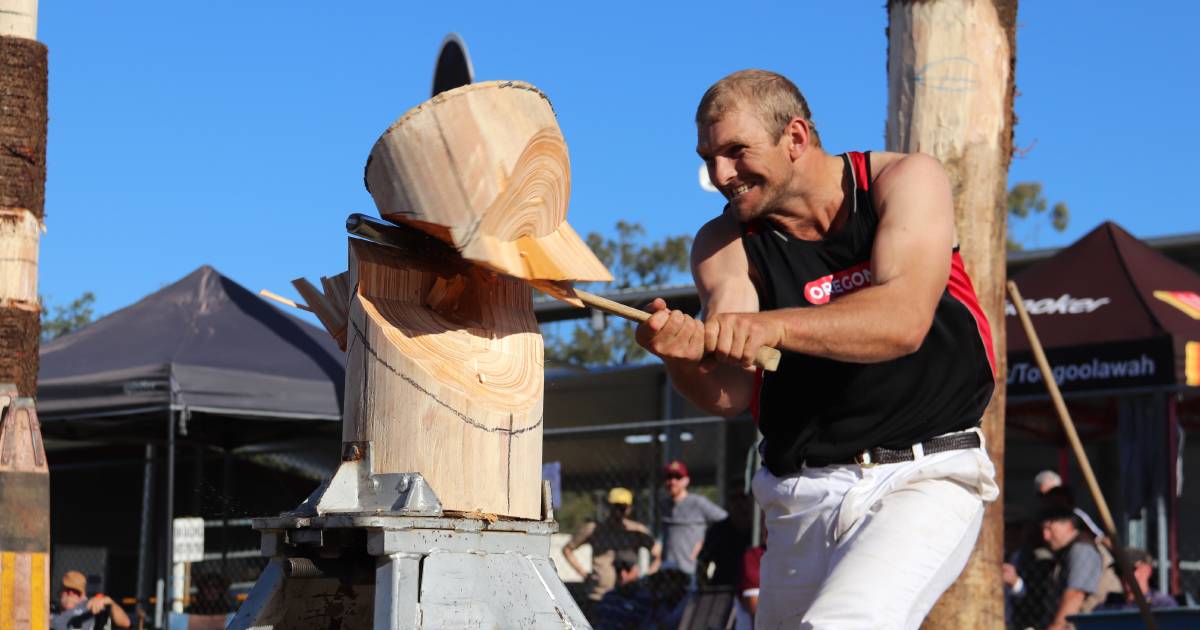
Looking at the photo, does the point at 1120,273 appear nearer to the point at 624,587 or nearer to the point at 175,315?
the point at 624,587

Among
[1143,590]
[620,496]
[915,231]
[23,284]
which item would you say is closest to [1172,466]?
[1143,590]

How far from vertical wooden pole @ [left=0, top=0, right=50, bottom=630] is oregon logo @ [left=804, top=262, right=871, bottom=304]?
262 cm

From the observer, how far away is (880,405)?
3.40 m

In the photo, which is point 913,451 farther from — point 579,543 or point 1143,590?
point 579,543

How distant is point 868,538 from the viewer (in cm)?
318

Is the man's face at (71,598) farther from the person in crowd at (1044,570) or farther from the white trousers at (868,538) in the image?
the white trousers at (868,538)

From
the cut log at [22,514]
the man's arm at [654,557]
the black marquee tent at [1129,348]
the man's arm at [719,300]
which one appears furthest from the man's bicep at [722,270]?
the man's arm at [654,557]

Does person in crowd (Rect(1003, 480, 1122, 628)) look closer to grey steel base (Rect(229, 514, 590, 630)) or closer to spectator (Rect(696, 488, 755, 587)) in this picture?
spectator (Rect(696, 488, 755, 587))

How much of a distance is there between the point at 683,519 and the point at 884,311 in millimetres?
6632

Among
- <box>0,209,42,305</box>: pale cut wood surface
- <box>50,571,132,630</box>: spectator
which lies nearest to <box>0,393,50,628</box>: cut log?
<box>0,209,42,305</box>: pale cut wood surface

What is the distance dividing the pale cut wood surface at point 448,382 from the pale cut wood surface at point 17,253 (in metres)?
2.44

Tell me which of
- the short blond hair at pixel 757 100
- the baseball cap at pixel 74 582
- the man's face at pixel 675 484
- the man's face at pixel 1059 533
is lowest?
the baseball cap at pixel 74 582

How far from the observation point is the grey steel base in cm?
275

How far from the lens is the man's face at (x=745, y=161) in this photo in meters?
3.42
